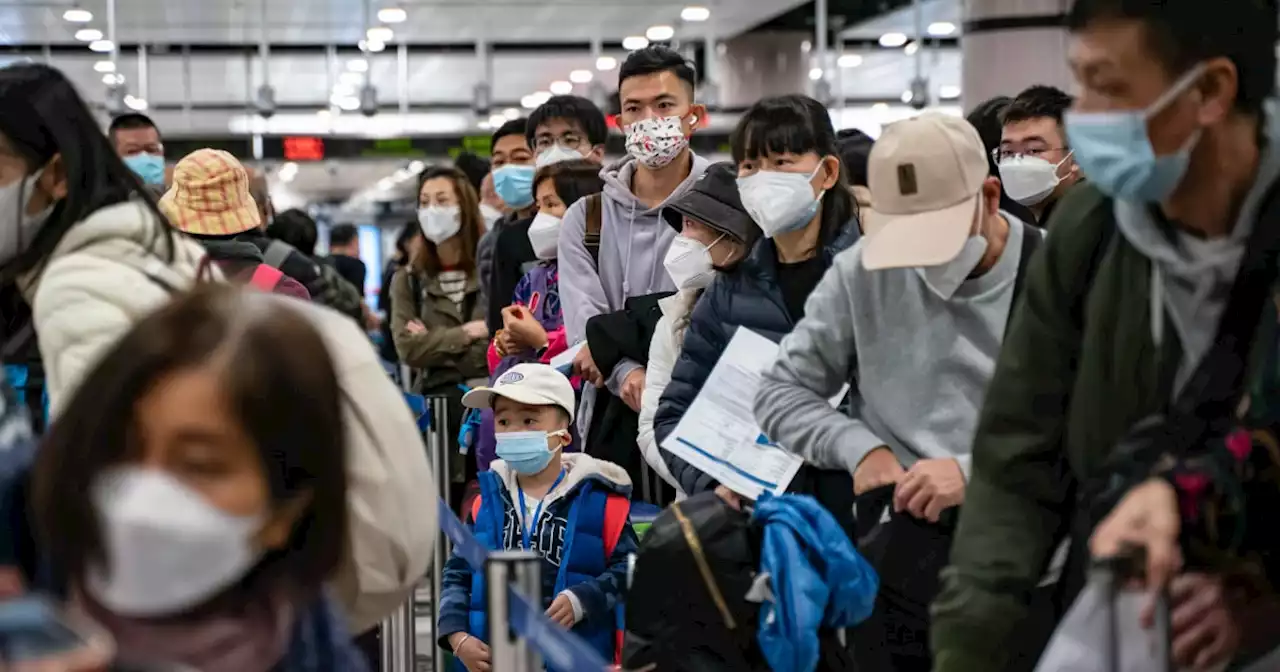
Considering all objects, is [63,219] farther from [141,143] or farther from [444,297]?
[444,297]

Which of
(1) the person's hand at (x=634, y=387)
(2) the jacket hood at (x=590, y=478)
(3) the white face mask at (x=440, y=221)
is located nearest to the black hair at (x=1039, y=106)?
(1) the person's hand at (x=634, y=387)

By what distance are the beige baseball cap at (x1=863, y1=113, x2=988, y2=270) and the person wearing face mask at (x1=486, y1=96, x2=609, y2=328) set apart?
366cm

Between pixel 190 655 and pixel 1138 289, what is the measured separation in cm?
131

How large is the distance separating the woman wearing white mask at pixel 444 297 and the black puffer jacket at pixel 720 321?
13.1 feet

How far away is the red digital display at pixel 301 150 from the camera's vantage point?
A: 20891 millimetres

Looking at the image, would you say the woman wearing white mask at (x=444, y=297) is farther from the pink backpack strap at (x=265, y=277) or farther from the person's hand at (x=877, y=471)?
the person's hand at (x=877, y=471)

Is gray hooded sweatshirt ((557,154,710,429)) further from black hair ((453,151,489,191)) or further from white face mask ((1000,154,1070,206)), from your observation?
black hair ((453,151,489,191))

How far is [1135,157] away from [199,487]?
4.12ft

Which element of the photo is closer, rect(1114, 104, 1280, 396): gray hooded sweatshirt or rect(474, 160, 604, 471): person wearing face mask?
rect(1114, 104, 1280, 396): gray hooded sweatshirt

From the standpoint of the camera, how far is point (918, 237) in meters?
3.45

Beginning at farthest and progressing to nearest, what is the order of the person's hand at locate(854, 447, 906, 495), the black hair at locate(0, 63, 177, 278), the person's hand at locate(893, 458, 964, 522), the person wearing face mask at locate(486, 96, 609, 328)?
the person wearing face mask at locate(486, 96, 609, 328), the person's hand at locate(854, 447, 906, 495), the person's hand at locate(893, 458, 964, 522), the black hair at locate(0, 63, 177, 278)

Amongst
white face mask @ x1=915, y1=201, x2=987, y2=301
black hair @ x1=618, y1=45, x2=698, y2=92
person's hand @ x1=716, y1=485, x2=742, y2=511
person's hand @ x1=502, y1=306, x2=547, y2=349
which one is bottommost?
person's hand @ x1=716, y1=485, x2=742, y2=511

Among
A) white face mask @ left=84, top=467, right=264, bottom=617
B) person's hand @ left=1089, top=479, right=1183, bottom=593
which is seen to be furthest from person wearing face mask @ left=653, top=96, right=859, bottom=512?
white face mask @ left=84, top=467, right=264, bottom=617

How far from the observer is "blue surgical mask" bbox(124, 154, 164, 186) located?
297 inches
